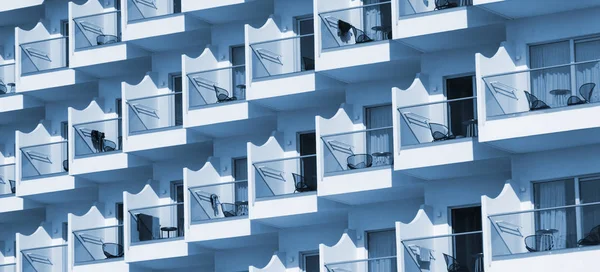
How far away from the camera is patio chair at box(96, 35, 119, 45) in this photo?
49.9m

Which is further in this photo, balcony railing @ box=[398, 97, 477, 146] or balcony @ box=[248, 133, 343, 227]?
balcony @ box=[248, 133, 343, 227]

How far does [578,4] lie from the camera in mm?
41406

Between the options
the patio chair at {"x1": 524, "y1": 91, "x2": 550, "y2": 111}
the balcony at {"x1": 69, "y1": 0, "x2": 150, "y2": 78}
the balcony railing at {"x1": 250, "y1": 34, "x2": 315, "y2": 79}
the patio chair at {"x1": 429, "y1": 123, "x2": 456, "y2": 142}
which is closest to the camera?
the patio chair at {"x1": 524, "y1": 91, "x2": 550, "y2": 111}

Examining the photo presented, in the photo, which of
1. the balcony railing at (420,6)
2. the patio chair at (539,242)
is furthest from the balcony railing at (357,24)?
the patio chair at (539,242)

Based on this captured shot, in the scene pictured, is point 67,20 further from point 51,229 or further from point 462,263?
point 462,263

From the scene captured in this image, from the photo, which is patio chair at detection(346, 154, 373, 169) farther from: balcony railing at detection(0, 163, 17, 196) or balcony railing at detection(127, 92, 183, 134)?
balcony railing at detection(0, 163, 17, 196)

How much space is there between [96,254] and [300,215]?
19.2 ft

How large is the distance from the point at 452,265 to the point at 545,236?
2.42 meters

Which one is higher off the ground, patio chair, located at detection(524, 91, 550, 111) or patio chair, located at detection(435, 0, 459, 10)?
patio chair, located at detection(435, 0, 459, 10)

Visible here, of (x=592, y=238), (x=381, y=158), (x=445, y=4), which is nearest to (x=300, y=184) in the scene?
→ (x=381, y=158)

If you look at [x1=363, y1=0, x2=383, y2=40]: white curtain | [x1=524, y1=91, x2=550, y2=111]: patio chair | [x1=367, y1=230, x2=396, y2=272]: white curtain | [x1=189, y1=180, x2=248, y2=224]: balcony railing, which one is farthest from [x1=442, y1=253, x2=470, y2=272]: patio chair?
[x1=189, y1=180, x2=248, y2=224]: balcony railing

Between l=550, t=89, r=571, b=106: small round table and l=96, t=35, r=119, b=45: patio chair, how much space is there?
13729 millimetres

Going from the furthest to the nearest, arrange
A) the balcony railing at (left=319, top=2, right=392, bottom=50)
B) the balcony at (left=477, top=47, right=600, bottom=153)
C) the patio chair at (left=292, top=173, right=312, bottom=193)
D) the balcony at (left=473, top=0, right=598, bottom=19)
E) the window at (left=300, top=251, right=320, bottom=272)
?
1. the window at (left=300, top=251, right=320, bottom=272)
2. the patio chair at (left=292, top=173, right=312, bottom=193)
3. the balcony railing at (left=319, top=2, right=392, bottom=50)
4. the balcony at (left=473, top=0, right=598, bottom=19)
5. the balcony at (left=477, top=47, right=600, bottom=153)

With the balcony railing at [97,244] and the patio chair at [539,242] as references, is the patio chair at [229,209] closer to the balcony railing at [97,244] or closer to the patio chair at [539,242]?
the balcony railing at [97,244]
